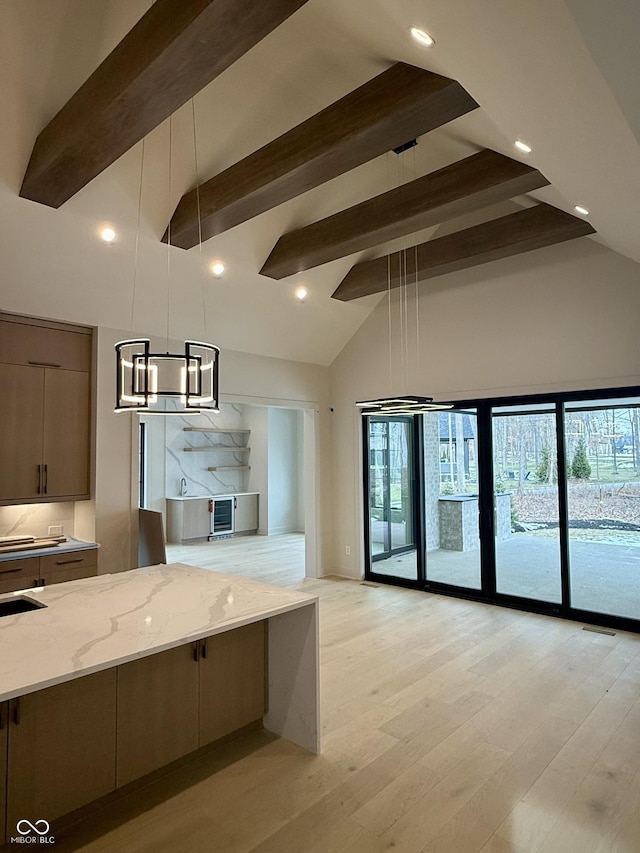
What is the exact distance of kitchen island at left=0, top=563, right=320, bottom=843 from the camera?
2156mm

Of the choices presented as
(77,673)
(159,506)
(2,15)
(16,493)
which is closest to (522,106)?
(2,15)

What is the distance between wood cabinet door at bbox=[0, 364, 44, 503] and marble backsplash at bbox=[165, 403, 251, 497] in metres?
5.18

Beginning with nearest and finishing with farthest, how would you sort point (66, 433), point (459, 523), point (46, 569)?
1. point (46, 569)
2. point (66, 433)
3. point (459, 523)

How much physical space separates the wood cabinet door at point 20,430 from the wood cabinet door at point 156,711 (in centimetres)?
270

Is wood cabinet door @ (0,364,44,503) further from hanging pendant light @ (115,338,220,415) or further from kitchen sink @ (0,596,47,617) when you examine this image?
hanging pendant light @ (115,338,220,415)

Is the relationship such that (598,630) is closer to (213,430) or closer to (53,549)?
(53,549)

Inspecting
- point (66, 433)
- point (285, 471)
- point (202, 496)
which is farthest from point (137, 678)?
point (285, 471)

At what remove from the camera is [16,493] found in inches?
181

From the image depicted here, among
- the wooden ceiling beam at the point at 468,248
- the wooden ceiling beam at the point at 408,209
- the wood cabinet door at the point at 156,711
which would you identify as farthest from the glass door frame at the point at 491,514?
the wood cabinet door at the point at 156,711

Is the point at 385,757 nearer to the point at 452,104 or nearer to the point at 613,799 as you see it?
the point at 613,799

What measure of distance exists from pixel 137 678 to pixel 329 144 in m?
3.19

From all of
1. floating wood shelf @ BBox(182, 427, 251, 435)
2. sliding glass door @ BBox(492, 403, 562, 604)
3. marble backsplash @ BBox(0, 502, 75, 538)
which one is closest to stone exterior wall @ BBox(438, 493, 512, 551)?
sliding glass door @ BBox(492, 403, 562, 604)

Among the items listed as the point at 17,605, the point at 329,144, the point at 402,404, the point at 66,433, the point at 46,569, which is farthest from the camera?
the point at 66,433

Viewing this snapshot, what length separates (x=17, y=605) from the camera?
294 centimetres
